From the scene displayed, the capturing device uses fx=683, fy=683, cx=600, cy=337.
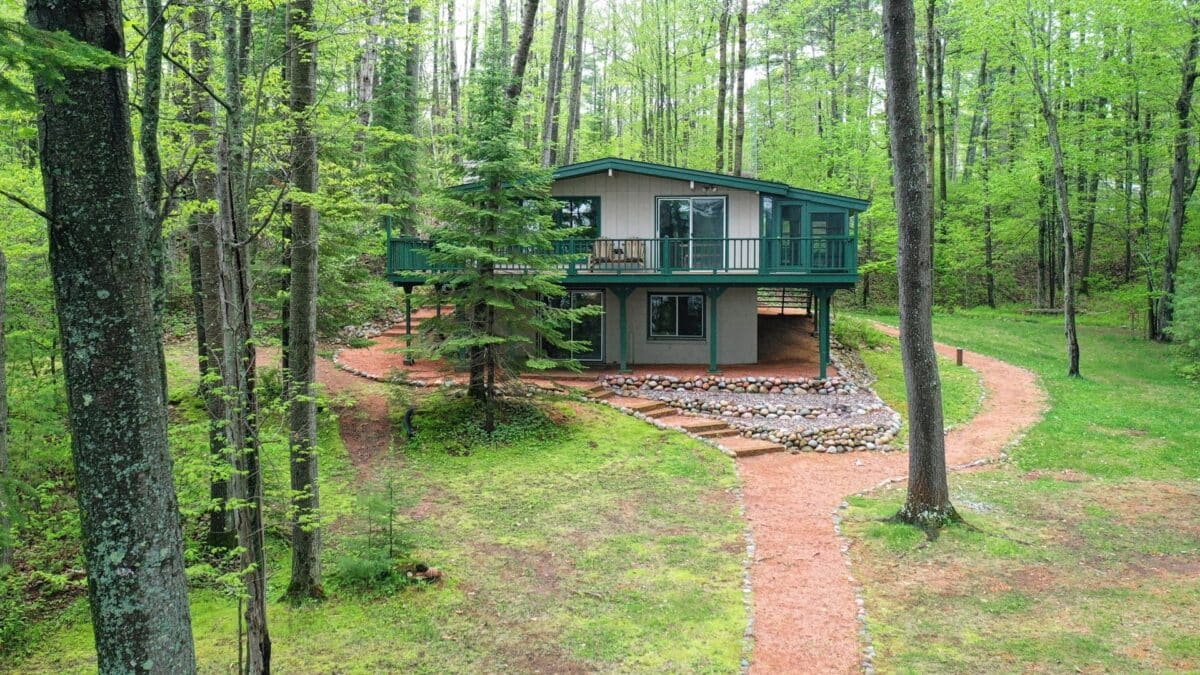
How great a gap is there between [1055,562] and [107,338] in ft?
29.2

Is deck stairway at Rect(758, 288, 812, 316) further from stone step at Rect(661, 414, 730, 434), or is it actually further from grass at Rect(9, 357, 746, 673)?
grass at Rect(9, 357, 746, 673)

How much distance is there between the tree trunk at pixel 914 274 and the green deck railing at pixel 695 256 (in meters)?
8.06

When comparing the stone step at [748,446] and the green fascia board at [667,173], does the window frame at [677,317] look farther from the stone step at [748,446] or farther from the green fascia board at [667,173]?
the stone step at [748,446]

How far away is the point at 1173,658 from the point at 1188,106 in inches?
856

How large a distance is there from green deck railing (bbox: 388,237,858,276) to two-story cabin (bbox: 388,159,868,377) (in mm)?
29

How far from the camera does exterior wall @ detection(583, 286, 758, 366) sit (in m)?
18.9

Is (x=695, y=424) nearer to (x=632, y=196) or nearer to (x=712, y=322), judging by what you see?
(x=712, y=322)

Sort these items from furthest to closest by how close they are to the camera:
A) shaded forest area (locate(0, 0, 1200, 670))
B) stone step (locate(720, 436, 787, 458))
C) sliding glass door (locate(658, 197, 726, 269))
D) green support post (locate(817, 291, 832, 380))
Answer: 1. sliding glass door (locate(658, 197, 726, 269))
2. green support post (locate(817, 291, 832, 380))
3. stone step (locate(720, 436, 787, 458))
4. shaded forest area (locate(0, 0, 1200, 670))

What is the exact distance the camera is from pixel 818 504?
10.1 m

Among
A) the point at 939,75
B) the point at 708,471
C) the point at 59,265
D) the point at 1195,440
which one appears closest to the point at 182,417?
the point at 708,471

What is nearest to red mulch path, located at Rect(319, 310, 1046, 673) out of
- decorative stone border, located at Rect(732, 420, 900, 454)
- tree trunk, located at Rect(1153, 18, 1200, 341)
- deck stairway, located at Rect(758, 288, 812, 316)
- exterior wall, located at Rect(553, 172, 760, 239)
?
decorative stone border, located at Rect(732, 420, 900, 454)

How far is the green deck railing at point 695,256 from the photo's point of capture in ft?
55.4

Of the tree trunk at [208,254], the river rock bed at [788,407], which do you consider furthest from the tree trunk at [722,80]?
the tree trunk at [208,254]

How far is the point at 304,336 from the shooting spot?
6.52m
